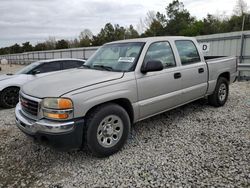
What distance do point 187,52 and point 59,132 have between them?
318 centimetres

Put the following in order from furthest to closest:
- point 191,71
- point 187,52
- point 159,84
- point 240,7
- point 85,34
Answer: point 85,34, point 240,7, point 187,52, point 191,71, point 159,84

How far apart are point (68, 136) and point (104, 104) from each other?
0.70 metres

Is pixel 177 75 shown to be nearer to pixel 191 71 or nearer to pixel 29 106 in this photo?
pixel 191 71

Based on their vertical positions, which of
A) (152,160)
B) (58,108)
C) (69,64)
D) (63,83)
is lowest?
(152,160)

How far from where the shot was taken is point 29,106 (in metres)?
3.15

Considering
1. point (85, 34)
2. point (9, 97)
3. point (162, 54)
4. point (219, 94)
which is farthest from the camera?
point (85, 34)

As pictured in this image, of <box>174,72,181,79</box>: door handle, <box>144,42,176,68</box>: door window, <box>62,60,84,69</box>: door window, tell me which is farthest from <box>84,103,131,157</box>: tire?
<box>62,60,84,69</box>: door window

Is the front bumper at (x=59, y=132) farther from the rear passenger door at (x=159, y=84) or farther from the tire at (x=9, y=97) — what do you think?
the tire at (x=9, y=97)

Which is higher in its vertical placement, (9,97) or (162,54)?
(162,54)

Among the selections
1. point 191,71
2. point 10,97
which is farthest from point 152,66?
point 10,97

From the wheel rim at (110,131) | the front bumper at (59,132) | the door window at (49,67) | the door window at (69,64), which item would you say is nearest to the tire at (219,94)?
the wheel rim at (110,131)

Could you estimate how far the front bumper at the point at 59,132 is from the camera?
9.18 feet

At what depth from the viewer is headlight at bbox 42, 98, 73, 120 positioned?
2783mm

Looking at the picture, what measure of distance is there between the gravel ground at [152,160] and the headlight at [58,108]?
84cm
